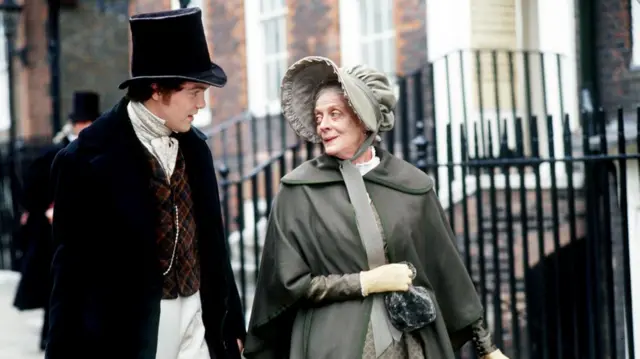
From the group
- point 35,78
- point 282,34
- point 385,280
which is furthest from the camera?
point 35,78

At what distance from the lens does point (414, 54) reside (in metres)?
9.63

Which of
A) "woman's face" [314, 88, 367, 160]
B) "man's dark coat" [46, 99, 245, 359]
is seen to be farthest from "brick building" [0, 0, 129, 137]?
"woman's face" [314, 88, 367, 160]

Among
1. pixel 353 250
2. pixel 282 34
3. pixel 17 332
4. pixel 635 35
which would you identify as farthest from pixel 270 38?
pixel 353 250

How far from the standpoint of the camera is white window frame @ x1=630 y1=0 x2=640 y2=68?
7035 millimetres

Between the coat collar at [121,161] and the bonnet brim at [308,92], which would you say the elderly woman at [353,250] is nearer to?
the bonnet brim at [308,92]

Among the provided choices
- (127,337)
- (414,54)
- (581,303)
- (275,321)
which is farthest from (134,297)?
(414,54)

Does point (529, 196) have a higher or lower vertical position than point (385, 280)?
higher

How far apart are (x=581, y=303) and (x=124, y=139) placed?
4.84 metres

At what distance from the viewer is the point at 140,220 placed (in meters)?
3.32

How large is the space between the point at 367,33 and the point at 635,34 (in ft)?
12.5

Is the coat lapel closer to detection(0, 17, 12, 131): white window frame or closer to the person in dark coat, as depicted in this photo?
the person in dark coat

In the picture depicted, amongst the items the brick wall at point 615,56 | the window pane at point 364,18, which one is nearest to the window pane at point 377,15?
the window pane at point 364,18

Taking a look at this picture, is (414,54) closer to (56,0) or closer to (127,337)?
(56,0)

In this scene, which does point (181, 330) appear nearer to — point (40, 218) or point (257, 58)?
point (40, 218)
